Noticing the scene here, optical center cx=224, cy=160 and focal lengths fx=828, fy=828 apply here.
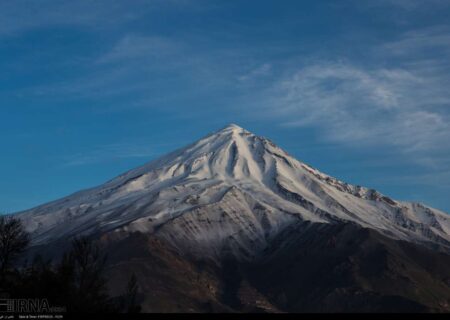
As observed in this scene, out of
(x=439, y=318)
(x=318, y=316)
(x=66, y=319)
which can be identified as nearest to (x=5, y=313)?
(x=66, y=319)

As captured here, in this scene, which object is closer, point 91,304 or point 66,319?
point 66,319

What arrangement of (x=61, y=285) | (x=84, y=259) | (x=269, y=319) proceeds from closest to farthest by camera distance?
(x=269, y=319)
(x=61, y=285)
(x=84, y=259)

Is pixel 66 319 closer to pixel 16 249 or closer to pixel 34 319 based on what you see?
pixel 34 319

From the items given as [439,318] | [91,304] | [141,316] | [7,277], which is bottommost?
[439,318]

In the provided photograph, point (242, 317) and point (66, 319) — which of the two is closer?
point (242, 317)

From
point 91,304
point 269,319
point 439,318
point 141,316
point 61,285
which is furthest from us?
point 61,285

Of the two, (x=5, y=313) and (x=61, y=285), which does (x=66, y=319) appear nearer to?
(x=5, y=313)

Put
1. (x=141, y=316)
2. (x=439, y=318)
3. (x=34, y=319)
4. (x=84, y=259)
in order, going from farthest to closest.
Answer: (x=84, y=259) → (x=34, y=319) → (x=141, y=316) → (x=439, y=318)

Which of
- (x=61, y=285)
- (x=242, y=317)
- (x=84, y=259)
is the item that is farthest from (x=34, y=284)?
(x=242, y=317)

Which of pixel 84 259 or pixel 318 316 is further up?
pixel 84 259
